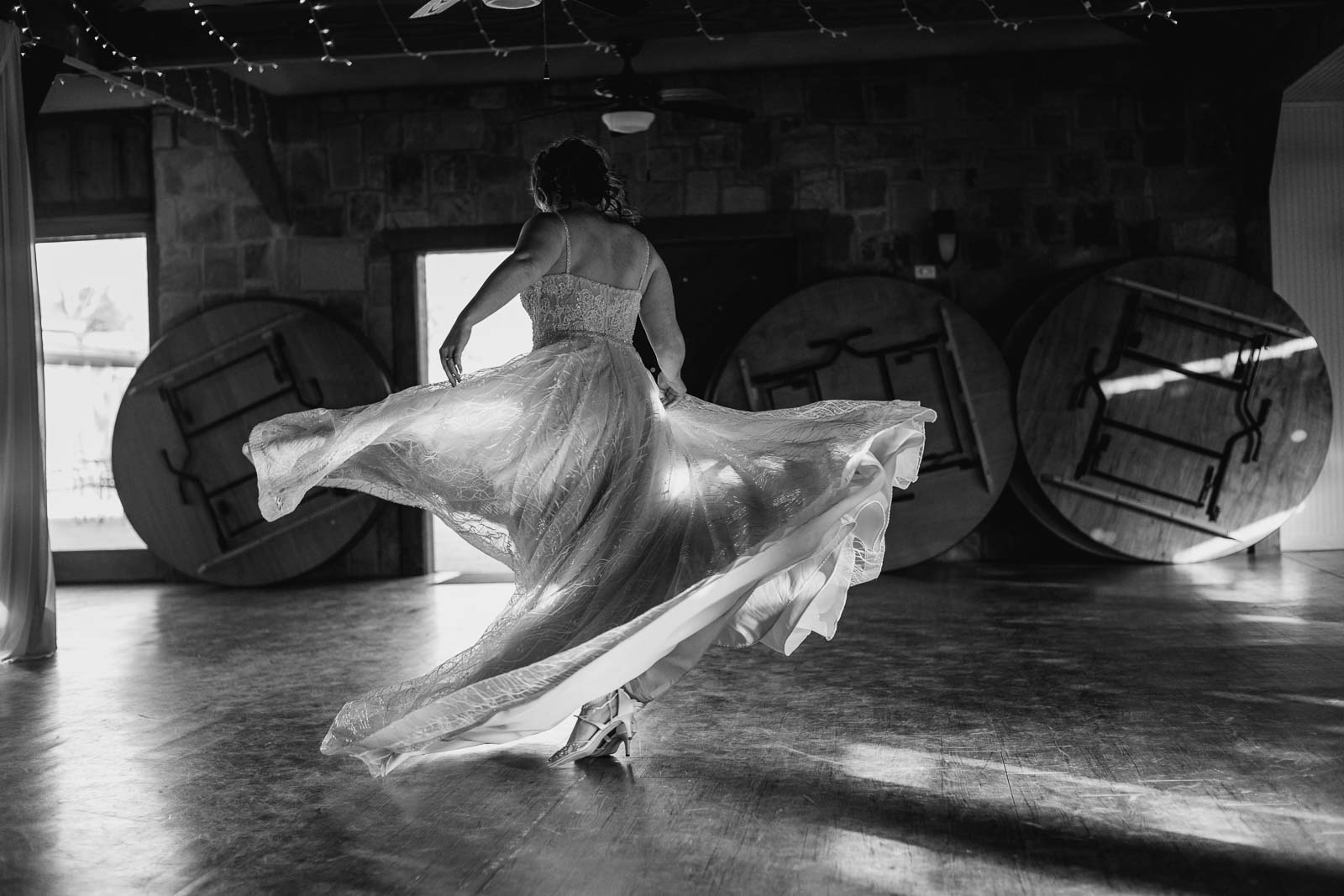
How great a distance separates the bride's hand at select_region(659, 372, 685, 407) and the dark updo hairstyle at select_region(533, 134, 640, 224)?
48 centimetres

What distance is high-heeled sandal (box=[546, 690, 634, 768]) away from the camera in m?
3.07

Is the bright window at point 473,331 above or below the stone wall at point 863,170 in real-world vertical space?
below

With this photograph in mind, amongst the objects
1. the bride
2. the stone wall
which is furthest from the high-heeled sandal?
the stone wall

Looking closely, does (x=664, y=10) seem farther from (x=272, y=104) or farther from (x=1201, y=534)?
(x=1201, y=534)

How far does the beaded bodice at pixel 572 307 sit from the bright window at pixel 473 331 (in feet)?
11.7

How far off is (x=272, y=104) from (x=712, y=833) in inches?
258

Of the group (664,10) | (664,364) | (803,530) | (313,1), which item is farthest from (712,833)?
(313,1)

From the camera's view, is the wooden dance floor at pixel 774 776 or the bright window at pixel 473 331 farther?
the bright window at pixel 473 331

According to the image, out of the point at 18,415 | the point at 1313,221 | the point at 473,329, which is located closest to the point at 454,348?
the point at 18,415

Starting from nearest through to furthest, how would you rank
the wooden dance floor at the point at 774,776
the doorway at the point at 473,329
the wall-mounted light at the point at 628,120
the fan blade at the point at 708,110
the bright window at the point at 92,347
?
the wooden dance floor at the point at 774,776
the fan blade at the point at 708,110
the wall-mounted light at the point at 628,120
the doorway at the point at 473,329
the bright window at the point at 92,347

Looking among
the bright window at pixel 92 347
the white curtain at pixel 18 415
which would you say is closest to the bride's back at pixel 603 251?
the white curtain at pixel 18 415

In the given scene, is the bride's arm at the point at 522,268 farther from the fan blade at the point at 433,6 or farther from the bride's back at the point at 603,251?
the fan blade at the point at 433,6

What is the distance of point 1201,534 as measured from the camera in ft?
22.2

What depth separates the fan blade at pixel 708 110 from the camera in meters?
6.10
